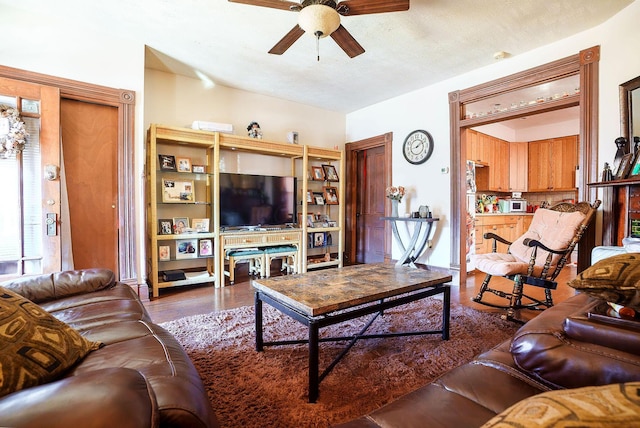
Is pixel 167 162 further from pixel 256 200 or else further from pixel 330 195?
pixel 330 195

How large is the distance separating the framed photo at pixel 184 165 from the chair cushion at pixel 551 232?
3857mm

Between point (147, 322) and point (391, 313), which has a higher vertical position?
point (147, 322)

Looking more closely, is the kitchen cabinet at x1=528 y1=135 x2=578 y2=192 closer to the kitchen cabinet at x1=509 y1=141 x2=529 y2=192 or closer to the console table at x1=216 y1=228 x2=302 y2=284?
the kitchen cabinet at x1=509 y1=141 x2=529 y2=192

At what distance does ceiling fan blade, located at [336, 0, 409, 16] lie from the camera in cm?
212

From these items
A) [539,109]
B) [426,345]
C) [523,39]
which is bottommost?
[426,345]

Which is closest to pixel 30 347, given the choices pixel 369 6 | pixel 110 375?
pixel 110 375

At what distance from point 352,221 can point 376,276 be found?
3.42 m

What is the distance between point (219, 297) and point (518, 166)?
6.16 metres

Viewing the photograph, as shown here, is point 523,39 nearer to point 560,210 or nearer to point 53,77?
point 560,210

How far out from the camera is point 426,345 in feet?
7.13

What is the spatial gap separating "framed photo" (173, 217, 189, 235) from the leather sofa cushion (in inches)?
144

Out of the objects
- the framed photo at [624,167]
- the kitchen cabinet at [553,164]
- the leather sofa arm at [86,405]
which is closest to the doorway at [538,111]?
the framed photo at [624,167]

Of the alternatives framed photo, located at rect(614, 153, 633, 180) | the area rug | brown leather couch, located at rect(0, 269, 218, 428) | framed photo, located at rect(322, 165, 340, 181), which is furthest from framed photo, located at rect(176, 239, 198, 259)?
framed photo, located at rect(614, 153, 633, 180)

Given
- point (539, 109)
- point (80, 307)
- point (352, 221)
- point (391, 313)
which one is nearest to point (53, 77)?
point (80, 307)
